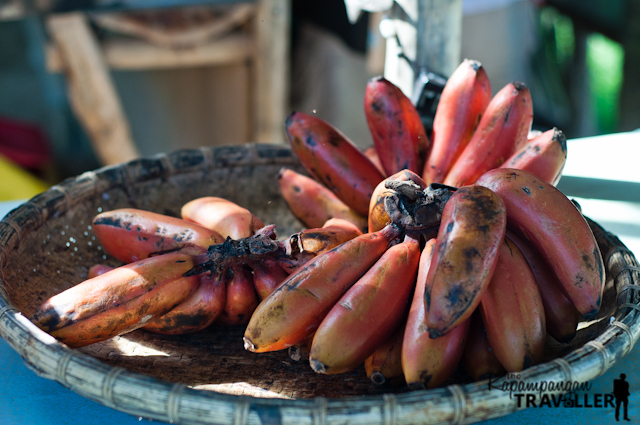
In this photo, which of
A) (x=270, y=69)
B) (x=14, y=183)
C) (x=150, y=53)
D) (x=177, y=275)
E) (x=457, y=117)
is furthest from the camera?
(x=270, y=69)

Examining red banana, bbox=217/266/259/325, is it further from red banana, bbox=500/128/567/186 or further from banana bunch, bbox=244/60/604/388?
red banana, bbox=500/128/567/186

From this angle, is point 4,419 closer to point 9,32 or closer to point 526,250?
point 526,250

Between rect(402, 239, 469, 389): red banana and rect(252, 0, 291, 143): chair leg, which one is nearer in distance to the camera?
rect(402, 239, 469, 389): red banana

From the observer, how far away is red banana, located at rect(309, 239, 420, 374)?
75cm

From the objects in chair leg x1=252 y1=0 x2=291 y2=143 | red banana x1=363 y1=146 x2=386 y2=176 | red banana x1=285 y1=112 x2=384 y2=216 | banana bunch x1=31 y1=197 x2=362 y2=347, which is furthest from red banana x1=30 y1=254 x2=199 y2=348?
chair leg x1=252 y1=0 x2=291 y2=143

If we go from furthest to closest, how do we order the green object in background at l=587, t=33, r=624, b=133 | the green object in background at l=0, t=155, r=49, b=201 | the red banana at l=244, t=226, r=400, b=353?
1. the green object in background at l=587, t=33, r=624, b=133
2. the green object in background at l=0, t=155, r=49, b=201
3. the red banana at l=244, t=226, r=400, b=353

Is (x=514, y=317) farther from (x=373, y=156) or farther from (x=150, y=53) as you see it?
(x=150, y=53)

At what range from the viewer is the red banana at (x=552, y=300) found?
0.82 metres

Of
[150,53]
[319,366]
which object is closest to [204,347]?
[319,366]

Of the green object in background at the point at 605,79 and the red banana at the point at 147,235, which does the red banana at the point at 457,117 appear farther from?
the green object in background at the point at 605,79

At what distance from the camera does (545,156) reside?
97 cm

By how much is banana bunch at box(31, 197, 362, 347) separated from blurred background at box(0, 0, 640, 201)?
2.05 meters

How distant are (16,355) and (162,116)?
9.94ft

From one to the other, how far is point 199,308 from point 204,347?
102mm
